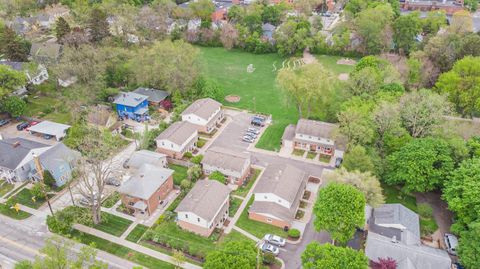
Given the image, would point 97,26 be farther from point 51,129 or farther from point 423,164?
point 423,164

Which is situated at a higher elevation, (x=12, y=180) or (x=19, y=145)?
(x=19, y=145)

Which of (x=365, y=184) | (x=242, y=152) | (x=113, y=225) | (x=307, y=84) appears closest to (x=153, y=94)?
(x=242, y=152)

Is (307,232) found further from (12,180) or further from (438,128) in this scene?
(12,180)

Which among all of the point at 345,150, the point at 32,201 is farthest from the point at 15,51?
the point at 345,150

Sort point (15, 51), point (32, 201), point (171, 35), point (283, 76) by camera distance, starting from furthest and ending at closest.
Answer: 1. point (171, 35)
2. point (15, 51)
3. point (283, 76)
4. point (32, 201)

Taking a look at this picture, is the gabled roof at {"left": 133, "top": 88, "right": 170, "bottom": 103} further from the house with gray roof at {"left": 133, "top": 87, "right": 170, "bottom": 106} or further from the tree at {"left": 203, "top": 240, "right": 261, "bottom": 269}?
the tree at {"left": 203, "top": 240, "right": 261, "bottom": 269}

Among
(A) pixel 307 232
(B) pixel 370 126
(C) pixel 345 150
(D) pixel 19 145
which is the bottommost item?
(A) pixel 307 232

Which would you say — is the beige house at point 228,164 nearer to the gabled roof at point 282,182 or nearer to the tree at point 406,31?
the gabled roof at point 282,182

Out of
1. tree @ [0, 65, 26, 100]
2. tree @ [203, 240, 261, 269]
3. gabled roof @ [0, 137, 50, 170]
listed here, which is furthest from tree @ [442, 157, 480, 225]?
tree @ [0, 65, 26, 100]
